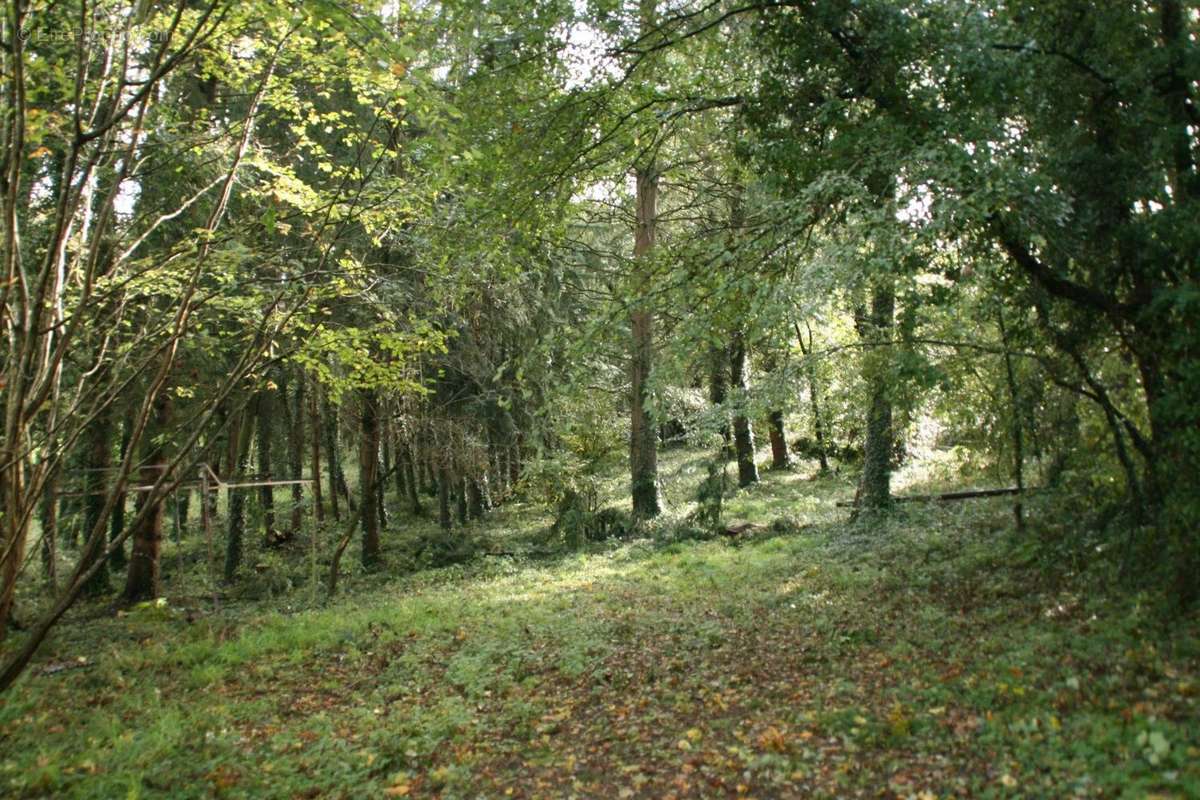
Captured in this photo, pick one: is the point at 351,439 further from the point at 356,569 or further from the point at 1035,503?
the point at 1035,503

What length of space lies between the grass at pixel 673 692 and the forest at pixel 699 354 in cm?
4

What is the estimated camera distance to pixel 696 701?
625 centimetres

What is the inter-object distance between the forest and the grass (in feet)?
0.13

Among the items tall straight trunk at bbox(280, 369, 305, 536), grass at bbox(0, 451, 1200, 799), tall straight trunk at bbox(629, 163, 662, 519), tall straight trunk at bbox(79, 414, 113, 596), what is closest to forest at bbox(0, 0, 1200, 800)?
grass at bbox(0, 451, 1200, 799)

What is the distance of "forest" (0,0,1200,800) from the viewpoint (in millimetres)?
4941

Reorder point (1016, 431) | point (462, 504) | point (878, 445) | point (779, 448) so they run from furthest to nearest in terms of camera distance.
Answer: point (779, 448), point (462, 504), point (878, 445), point (1016, 431)

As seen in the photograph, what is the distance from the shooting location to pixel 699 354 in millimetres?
8750

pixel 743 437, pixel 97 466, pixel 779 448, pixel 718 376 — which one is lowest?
pixel 779 448

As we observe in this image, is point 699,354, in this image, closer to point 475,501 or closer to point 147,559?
point 147,559

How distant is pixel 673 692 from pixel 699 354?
377 cm

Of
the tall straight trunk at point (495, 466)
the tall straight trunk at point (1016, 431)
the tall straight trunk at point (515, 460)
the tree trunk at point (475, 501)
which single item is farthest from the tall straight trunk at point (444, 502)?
the tall straight trunk at point (1016, 431)

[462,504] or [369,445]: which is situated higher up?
[369,445]

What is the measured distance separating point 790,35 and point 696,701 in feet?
19.9

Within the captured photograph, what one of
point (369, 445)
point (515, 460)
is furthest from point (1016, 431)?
point (515, 460)
